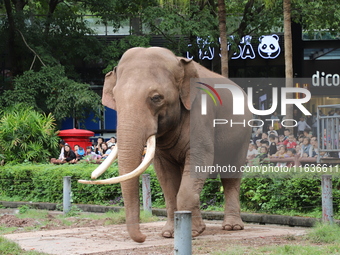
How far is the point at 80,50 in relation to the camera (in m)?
27.3

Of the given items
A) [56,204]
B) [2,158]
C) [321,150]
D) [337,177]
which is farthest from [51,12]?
[337,177]

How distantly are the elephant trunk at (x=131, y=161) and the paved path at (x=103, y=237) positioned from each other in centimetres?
43

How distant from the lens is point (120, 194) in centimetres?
1574

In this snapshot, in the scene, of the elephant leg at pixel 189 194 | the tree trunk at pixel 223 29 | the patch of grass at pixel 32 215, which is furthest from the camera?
the tree trunk at pixel 223 29

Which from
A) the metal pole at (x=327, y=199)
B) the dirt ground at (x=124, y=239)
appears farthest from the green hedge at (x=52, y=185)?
the metal pole at (x=327, y=199)

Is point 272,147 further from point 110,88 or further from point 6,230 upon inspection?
point 110,88

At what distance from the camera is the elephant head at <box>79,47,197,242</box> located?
797cm

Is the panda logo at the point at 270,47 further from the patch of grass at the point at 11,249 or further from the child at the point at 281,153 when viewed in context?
the patch of grass at the point at 11,249

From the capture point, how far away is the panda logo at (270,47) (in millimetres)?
30906

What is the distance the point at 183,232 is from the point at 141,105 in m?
2.66

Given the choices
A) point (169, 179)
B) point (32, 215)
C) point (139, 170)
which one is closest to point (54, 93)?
point (32, 215)

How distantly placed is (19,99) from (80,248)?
17.1 m

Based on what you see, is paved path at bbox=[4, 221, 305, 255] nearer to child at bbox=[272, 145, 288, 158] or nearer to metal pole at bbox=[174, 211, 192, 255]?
metal pole at bbox=[174, 211, 192, 255]

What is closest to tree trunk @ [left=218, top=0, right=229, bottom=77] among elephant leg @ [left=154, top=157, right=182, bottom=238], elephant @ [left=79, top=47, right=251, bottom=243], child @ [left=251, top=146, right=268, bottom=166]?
child @ [left=251, top=146, right=268, bottom=166]
